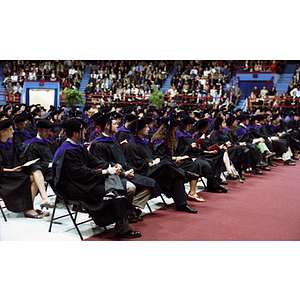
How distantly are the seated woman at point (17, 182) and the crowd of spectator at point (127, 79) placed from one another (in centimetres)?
1335

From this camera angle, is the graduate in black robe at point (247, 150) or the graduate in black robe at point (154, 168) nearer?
the graduate in black robe at point (154, 168)

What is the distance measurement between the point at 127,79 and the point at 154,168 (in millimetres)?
16909

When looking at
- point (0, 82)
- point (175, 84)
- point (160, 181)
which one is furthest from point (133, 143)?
point (0, 82)

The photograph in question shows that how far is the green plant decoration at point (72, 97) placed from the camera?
18953mm

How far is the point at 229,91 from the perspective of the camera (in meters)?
18.4

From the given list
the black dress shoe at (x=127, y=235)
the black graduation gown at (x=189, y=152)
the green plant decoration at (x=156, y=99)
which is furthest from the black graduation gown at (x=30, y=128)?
the green plant decoration at (x=156, y=99)

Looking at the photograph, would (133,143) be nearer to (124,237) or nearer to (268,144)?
(124,237)

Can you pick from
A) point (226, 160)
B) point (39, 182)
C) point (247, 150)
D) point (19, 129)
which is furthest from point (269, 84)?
point (39, 182)

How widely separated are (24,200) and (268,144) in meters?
7.35

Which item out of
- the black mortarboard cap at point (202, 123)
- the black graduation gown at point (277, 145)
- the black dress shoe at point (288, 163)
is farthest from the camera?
the black dress shoe at point (288, 163)

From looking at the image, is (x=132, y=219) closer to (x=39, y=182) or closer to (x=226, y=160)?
(x=39, y=182)

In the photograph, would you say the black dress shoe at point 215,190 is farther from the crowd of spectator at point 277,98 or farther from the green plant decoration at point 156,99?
the green plant decoration at point 156,99

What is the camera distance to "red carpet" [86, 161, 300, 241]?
15.2 feet

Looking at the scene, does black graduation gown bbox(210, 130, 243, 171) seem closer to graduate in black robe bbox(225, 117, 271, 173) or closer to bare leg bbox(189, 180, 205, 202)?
graduate in black robe bbox(225, 117, 271, 173)
